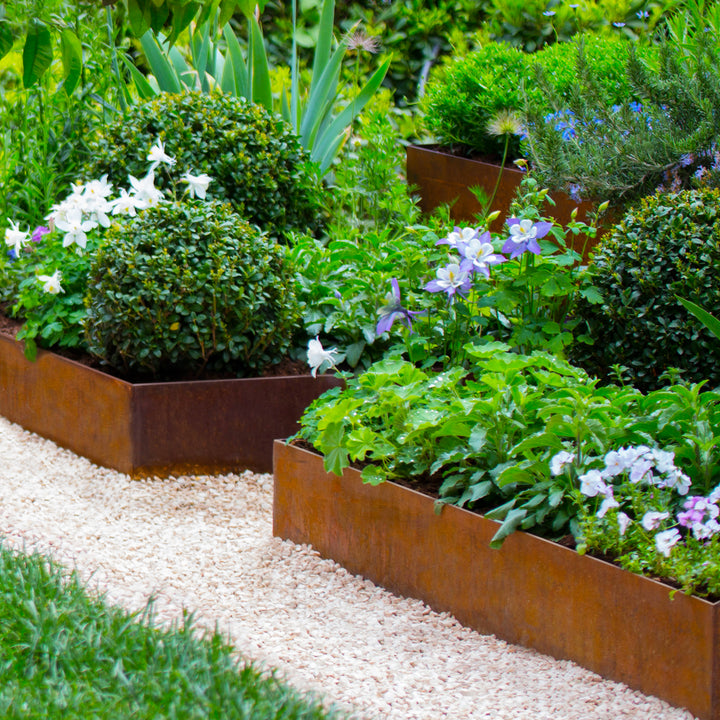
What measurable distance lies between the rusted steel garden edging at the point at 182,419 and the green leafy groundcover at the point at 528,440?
68cm

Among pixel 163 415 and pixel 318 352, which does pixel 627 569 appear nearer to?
pixel 318 352

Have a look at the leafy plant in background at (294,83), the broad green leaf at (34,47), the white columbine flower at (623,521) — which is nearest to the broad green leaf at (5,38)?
the broad green leaf at (34,47)

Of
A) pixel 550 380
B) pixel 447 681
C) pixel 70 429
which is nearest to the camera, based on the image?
pixel 447 681

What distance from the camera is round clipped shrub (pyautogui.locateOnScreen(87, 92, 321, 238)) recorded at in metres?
4.97

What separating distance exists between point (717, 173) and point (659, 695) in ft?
7.26

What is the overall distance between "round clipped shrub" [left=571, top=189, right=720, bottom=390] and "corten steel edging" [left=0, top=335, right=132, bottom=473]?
5.78 ft

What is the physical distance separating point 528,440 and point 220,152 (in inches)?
108

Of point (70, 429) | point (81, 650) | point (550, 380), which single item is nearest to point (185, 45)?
point (70, 429)

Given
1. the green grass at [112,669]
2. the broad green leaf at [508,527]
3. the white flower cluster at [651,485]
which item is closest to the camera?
the green grass at [112,669]

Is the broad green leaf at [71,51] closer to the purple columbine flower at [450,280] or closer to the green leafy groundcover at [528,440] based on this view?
the green leafy groundcover at [528,440]

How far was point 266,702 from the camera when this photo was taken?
7.37 feet

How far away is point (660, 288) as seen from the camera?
12.0 ft

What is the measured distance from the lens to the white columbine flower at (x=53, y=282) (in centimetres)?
433

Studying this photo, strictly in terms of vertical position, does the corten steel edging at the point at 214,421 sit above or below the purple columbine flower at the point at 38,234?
below
